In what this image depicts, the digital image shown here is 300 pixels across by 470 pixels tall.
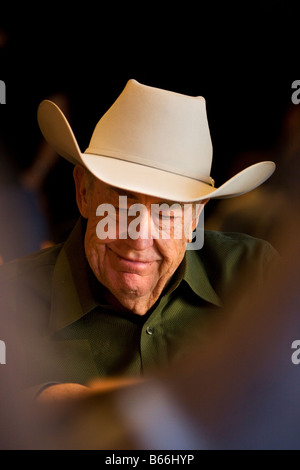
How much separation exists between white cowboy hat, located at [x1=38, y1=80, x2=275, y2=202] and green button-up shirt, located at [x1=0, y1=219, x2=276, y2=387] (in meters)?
0.26

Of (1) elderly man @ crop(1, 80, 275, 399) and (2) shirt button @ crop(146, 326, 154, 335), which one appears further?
(2) shirt button @ crop(146, 326, 154, 335)

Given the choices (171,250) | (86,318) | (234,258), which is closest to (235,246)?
(234,258)

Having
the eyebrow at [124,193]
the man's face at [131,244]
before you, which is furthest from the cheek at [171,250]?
the eyebrow at [124,193]

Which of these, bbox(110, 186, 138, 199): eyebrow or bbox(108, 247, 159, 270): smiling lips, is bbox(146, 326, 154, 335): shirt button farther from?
bbox(110, 186, 138, 199): eyebrow

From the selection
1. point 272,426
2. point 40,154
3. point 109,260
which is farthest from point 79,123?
point 272,426

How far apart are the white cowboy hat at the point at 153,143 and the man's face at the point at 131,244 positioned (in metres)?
0.05

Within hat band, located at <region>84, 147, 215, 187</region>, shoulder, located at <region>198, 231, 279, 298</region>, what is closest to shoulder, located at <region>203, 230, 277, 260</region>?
shoulder, located at <region>198, 231, 279, 298</region>

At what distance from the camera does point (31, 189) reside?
157 cm

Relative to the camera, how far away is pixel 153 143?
1.13 metres

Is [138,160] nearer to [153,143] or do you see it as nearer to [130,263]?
[153,143]

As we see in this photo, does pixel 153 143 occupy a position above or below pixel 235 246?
above

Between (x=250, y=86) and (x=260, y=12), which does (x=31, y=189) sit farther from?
(x=260, y=12)

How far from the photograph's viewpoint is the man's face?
1144 millimetres

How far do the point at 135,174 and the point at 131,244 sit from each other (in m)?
0.14
